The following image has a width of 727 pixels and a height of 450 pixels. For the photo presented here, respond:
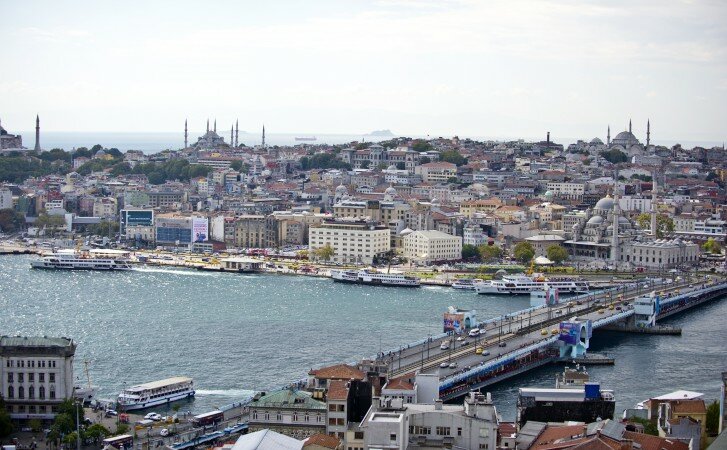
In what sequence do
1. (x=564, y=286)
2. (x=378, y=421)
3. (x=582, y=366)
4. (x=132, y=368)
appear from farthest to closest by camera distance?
(x=564, y=286), (x=582, y=366), (x=132, y=368), (x=378, y=421)

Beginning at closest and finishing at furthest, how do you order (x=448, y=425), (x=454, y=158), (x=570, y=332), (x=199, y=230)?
(x=448, y=425) → (x=570, y=332) → (x=199, y=230) → (x=454, y=158)

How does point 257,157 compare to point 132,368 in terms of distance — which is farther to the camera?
point 257,157

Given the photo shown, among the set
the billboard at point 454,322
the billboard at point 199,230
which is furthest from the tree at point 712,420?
the billboard at point 199,230

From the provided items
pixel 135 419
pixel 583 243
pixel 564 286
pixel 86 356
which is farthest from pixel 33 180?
pixel 135 419

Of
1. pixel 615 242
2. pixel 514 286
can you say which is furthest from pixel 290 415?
pixel 615 242

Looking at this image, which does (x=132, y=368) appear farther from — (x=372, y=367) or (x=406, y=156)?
(x=406, y=156)

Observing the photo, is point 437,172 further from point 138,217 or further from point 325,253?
point 325,253
